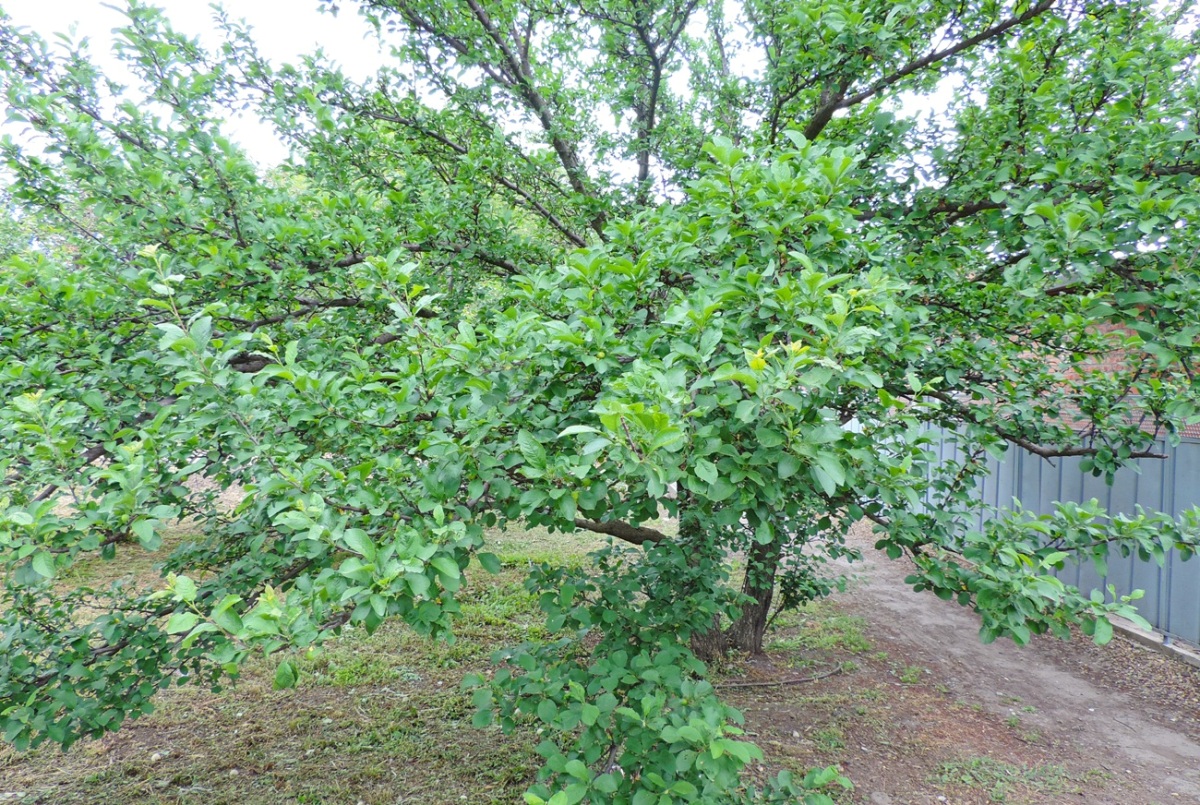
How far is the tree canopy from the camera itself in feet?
5.27

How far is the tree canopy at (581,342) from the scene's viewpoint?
1.61 metres

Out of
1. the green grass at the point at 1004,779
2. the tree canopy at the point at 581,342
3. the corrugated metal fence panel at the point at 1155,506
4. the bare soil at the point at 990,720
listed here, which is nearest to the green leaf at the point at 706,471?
the tree canopy at the point at 581,342

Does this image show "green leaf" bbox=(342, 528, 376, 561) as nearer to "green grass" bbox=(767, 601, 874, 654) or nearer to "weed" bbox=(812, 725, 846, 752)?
"weed" bbox=(812, 725, 846, 752)

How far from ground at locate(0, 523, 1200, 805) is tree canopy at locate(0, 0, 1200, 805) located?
1103 millimetres

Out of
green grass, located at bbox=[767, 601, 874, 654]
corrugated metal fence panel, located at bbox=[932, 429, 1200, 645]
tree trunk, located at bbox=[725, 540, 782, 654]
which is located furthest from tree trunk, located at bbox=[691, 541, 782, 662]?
corrugated metal fence panel, located at bbox=[932, 429, 1200, 645]

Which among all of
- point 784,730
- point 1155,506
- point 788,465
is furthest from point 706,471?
point 1155,506

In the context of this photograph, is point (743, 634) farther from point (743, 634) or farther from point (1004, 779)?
point (1004, 779)

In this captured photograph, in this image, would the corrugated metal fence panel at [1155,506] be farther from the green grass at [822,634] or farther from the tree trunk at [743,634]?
the tree trunk at [743,634]

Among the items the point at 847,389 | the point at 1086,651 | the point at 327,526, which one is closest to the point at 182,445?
the point at 327,526

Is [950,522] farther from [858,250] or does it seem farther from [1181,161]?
[1181,161]

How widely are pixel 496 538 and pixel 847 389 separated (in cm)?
737

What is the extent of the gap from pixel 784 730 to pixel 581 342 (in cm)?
355

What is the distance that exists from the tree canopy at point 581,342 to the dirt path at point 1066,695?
2115 mm

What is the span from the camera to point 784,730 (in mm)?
4250
